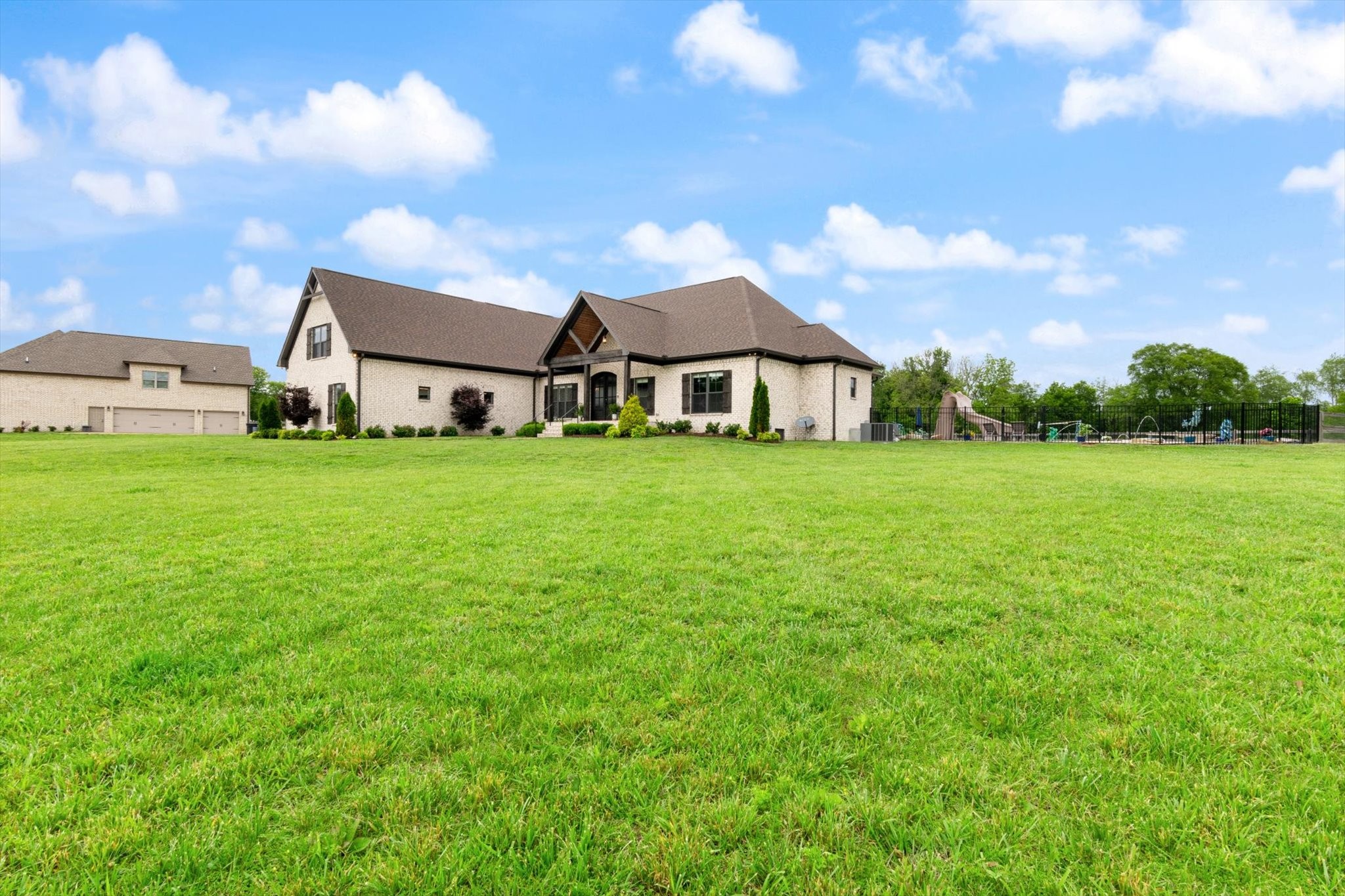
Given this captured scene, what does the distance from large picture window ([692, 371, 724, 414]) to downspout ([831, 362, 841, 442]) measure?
489 cm

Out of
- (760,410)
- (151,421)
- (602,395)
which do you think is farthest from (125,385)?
(760,410)

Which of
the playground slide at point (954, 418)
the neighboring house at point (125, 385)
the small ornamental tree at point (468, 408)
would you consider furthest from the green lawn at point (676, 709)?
the neighboring house at point (125, 385)

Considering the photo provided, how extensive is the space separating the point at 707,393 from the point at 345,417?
15.5 meters

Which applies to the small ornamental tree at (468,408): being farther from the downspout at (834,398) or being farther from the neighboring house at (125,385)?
the neighboring house at (125,385)

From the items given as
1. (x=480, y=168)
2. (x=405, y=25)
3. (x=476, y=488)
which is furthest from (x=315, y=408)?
(x=476, y=488)

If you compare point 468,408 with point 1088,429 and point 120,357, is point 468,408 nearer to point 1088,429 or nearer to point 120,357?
point 1088,429

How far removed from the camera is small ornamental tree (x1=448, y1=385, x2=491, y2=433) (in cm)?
2927

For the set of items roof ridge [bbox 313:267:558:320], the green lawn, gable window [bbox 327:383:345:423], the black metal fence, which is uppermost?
roof ridge [bbox 313:267:558:320]

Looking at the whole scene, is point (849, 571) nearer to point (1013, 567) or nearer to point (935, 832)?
point (1013, 567)

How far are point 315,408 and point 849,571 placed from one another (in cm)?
3026

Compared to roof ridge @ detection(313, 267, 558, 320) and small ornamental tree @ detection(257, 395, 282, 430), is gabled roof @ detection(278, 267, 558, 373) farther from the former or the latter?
small ornamental tree @ detection(257, 395, 282, 430)

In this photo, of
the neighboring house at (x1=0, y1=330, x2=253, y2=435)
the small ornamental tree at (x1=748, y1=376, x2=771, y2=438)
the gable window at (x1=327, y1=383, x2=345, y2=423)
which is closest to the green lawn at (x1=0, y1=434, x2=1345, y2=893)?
the small ornamental tree at (x1=748, y1=376, x2=771, y2=438)

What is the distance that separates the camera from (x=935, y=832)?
80.7 inches

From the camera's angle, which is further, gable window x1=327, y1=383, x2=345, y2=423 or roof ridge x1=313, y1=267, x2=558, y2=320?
roof ridge x1=313, y1=267, x2=558, y2=320
